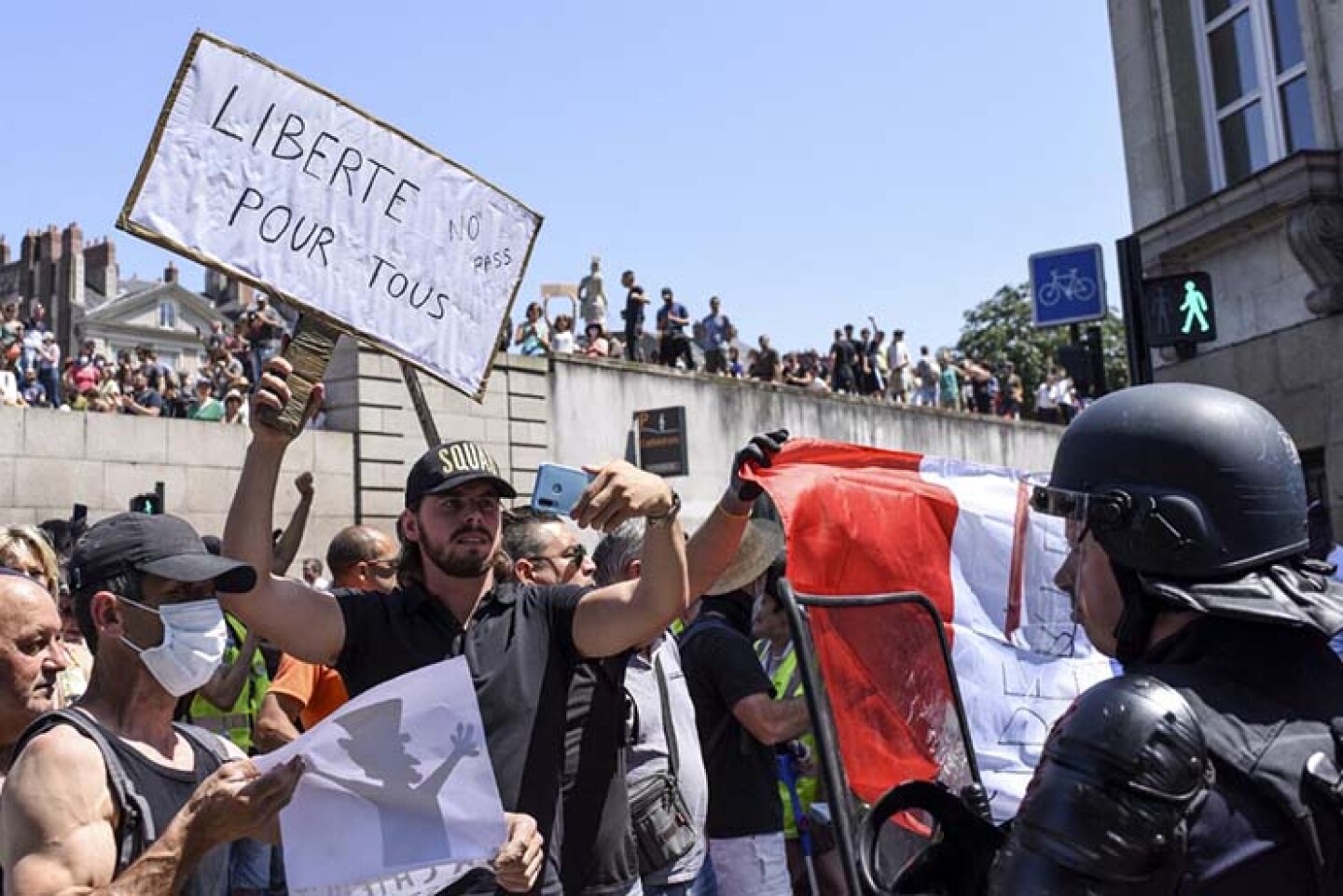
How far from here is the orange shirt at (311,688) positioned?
178 inches

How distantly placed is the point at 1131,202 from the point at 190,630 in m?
12.2

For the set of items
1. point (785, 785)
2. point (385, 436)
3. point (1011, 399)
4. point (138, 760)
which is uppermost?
point (1011, 399)

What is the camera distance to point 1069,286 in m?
10.1

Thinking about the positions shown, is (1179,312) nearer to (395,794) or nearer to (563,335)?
(395,794)

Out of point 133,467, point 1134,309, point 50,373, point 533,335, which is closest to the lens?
point 1134,309

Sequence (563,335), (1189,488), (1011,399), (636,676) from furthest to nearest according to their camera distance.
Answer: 1. (1011,399)
2. (563,335)
3. (636,676)
4. (1189,488)

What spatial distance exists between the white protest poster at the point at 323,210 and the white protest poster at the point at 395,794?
1369 millimetres

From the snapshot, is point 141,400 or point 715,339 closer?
point 141,400

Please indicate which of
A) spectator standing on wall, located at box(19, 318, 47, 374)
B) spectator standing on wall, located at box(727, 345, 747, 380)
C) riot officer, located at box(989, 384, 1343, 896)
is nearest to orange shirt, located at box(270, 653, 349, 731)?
riot officer, located at box(989, 384, 1343, 896)

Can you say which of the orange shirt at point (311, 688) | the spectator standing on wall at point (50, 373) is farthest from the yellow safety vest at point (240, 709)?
the spectator standing on wall at point (50, 373)

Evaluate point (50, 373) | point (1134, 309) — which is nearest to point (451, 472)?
point (1134, 309)

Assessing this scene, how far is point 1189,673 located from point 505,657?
6.48 ft

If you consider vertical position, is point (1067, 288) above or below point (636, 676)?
above

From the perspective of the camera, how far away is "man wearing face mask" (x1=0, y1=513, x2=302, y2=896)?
7.88 ft
